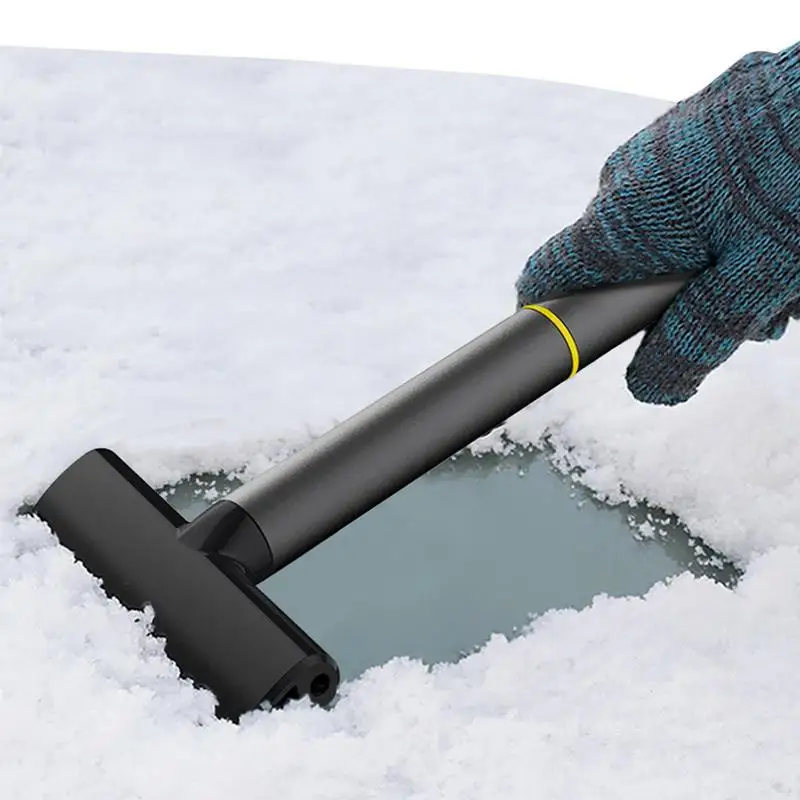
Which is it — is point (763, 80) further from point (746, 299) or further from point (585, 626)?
point (585, 626)

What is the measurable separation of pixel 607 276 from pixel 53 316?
65 cm

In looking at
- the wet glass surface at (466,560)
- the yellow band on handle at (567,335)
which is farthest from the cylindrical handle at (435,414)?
the wet glass surface at (466,560)

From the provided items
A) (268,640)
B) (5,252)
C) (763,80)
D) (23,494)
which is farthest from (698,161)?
(5,252)

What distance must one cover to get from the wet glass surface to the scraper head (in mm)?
133

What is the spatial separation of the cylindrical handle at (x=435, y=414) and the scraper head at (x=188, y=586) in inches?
1.6

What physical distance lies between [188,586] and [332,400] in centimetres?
40

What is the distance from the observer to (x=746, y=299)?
3.71ft

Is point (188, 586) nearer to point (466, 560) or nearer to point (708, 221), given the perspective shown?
point (466, 560)

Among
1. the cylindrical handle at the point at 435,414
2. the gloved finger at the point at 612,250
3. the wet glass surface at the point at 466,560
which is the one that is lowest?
the wet glass surface at the point at 466,560

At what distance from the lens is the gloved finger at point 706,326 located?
112 cm

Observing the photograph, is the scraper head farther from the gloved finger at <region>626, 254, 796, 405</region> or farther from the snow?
the gloved finger at <region>626, 254, 796, 405</region>

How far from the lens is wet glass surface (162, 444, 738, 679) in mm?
1188

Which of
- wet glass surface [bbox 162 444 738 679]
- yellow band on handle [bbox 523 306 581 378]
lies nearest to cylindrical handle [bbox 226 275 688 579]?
yellow band on handle [bbox 523 306 581 378]

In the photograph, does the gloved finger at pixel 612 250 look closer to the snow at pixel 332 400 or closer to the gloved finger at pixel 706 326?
the gloved finger at pixel 706 326
